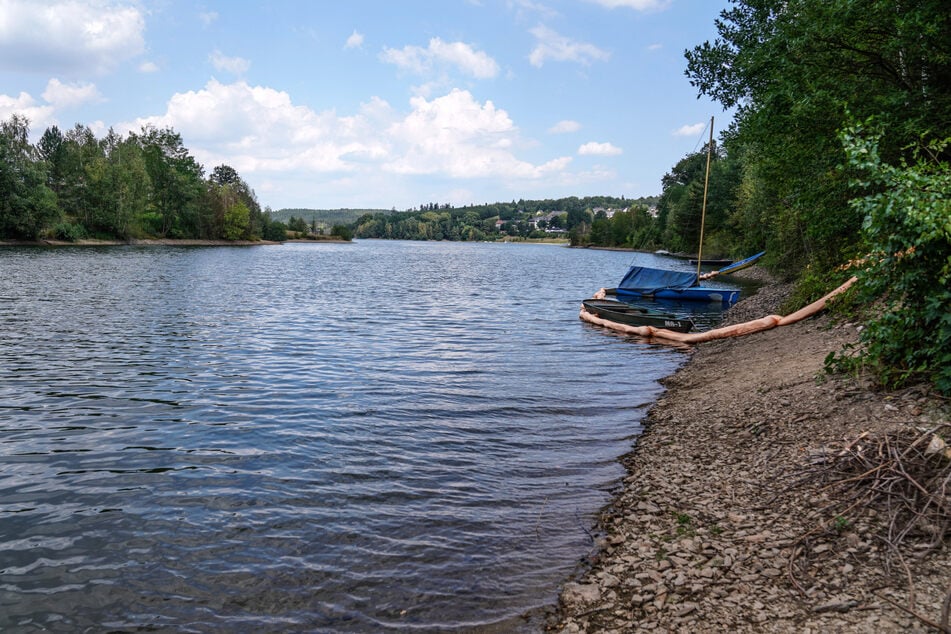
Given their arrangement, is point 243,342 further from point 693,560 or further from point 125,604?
point 693,560

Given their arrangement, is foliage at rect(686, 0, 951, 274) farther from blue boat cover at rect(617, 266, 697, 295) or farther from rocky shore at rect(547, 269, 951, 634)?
blue boat cover at rect(617, 266, 697, 295)

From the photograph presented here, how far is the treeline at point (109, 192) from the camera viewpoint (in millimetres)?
83812

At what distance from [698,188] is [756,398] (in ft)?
298

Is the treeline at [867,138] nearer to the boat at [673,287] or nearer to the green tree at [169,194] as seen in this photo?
the boat at [673,287]

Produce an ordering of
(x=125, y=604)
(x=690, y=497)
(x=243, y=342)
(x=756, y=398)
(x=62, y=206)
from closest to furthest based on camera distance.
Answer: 1. (x=125, y=604)
2. (x=690, y=497)
3. (x=756, y=398)
4. (x=243, y=342)
5. (x=62, y=206)

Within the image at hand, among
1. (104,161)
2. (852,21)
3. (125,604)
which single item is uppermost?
(104,161)

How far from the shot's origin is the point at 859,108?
1412 cm

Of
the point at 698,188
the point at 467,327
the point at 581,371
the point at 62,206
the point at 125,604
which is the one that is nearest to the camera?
the point at 125,604

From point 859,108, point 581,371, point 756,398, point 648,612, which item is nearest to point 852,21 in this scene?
point 859,108

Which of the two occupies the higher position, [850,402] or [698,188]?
[698,188]

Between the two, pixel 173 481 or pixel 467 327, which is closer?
pixel 173 481

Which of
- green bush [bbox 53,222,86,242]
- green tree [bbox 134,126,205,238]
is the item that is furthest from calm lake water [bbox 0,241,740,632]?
green tree [bbox 134,126,205,238]

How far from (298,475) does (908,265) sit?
9570mm

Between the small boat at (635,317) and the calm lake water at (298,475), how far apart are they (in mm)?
3783
